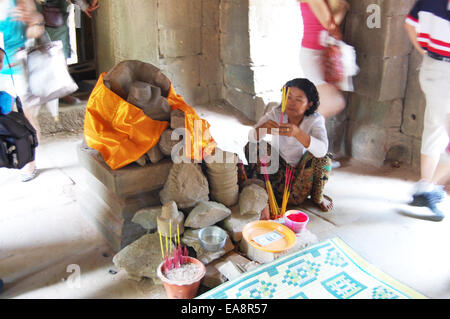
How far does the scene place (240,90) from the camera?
507 centimetres

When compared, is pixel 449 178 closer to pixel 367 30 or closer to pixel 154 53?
pixel 367 30

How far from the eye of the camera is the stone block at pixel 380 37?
360 cm

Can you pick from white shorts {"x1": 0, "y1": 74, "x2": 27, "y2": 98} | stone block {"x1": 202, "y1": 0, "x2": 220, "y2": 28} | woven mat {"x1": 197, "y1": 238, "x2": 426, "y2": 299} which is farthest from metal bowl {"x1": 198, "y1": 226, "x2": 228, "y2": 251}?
stone block {"x1": 202, "y1": 0, "x2": 220, "y2": 28}

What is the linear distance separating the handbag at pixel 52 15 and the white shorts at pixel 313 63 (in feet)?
7.70

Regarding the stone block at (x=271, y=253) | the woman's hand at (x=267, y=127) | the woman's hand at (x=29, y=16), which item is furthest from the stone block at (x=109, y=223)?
the woman's hand at (x=29, y=16)

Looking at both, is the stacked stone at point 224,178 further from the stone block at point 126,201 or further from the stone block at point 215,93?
the stone block at point 215,93

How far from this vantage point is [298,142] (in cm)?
294

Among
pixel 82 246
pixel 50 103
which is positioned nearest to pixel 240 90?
pixel 50 103

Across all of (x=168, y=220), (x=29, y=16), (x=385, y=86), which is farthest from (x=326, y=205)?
(x=29, y=16)

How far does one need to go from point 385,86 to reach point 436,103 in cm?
79

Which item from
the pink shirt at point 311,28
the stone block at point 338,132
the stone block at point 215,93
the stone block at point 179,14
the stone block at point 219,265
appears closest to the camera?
the stone block at point 219,265

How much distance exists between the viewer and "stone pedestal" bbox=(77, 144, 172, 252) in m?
2.50

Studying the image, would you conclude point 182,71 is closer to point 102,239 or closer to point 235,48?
point 235,48

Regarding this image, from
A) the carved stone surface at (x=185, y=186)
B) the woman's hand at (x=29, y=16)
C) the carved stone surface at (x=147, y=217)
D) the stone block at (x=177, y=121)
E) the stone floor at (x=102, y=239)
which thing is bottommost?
the stone floor at (x=102, y=239)
